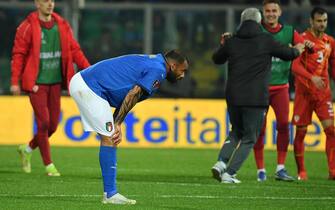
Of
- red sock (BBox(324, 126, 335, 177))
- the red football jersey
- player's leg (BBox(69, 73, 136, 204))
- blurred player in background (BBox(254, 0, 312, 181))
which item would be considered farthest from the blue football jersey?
red sock (BBox(324, 126, 335, 177))

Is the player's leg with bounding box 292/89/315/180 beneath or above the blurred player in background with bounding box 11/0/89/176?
beneath

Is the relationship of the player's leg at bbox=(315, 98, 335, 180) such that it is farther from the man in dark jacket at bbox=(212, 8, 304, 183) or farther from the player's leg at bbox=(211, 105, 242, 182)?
the player's leg at bbox=(211, 105, 242, 182)

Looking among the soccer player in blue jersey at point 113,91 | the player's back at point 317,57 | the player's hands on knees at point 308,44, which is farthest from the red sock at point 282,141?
the soccer player in blue jersey at point 113,91

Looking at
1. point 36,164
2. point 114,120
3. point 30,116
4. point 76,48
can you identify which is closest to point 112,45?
point 30,116

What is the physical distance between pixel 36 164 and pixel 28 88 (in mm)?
2780

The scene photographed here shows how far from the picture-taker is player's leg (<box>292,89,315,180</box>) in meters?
16.5

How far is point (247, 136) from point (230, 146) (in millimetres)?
309

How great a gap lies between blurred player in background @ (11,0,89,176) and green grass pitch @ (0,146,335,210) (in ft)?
2.67

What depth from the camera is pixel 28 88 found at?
1612 centimetres

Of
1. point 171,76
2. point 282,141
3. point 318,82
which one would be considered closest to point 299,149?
point 282,141

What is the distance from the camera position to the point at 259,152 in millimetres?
16281

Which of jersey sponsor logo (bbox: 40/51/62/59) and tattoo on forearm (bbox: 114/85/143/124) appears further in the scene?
jersey sponsor logo (bbox: 40/51/62/59)

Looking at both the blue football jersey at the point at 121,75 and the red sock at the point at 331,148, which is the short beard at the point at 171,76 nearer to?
the blue football jersey at the point at 121,75

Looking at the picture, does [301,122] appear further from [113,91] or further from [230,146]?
[113,91]
